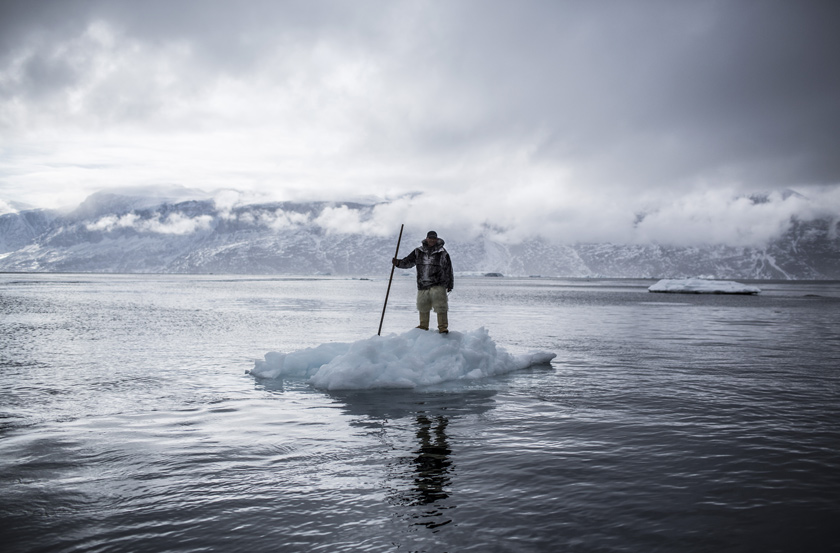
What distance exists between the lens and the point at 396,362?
1315 centimetres

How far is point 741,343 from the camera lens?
23.3 meters

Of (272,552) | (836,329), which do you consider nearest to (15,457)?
(272,552)

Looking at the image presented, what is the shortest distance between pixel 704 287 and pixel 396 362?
3892 inches

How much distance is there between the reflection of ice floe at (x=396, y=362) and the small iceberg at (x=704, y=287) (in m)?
92.3

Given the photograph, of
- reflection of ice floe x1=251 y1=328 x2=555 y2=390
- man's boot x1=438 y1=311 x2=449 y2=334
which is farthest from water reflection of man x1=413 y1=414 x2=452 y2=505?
man's boot x1=438 y1=311 x2=449 y2=334

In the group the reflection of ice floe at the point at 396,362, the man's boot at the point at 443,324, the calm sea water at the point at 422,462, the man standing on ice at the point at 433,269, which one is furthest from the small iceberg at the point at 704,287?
the man standing on ice at the point at 433,269

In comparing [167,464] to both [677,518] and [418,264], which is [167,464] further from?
[418,264]

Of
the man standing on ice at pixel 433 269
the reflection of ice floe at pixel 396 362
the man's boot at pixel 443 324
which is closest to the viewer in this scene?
the reflection of ice floe at pixel 396 362

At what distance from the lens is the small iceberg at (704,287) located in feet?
312

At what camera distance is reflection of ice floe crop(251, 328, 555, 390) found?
41.5ft

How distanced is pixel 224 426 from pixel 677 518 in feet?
22.4

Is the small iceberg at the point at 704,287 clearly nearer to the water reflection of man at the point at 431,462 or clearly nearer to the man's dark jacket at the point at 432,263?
the man's dark jacket at the point at 432,263

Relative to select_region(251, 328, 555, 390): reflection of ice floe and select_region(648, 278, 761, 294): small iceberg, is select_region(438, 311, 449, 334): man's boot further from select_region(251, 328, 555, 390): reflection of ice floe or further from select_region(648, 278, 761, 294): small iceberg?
select_region(648, 278, 761, 294): small iceberg

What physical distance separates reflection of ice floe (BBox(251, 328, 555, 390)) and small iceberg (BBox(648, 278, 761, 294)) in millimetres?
92280
